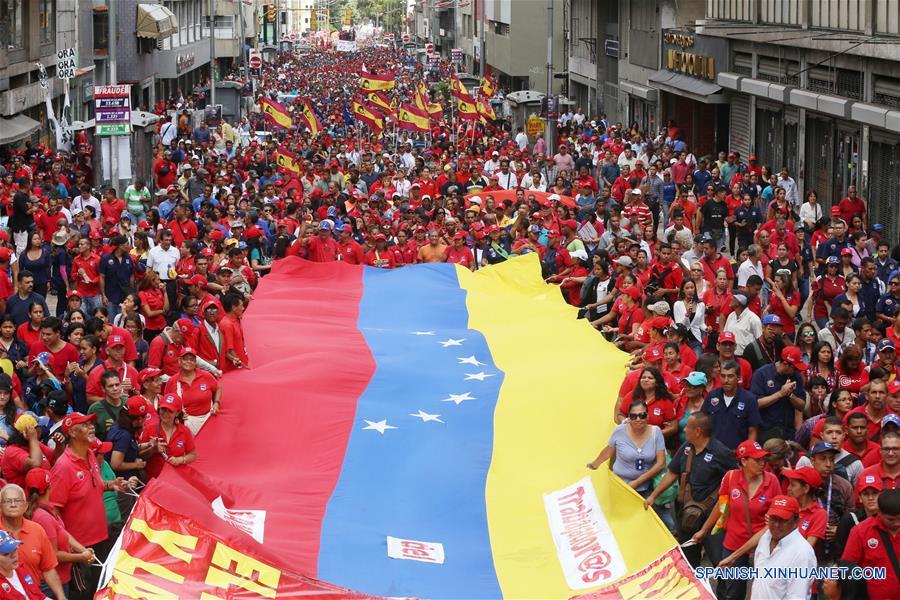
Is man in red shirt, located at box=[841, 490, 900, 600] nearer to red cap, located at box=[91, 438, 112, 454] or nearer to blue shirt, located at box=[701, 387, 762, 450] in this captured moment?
blue shirt, located at box=[701, 387, 762, 450]

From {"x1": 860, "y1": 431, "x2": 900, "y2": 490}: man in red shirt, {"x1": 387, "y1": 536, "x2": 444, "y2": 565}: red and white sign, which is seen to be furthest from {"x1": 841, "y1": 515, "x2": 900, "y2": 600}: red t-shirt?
{"x1": 387, "y1": 536, "x2": 444, "y2": 565}: red and white sign

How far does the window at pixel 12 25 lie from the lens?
37.7 metres

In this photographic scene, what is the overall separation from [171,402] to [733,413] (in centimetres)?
427

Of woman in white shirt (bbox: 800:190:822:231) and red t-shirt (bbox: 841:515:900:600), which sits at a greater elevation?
woman in white shirt (bbox: 800:190:822:231)

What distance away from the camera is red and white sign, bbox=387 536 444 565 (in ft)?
35.1

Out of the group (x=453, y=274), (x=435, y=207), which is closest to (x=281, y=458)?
(x=453, y=274)

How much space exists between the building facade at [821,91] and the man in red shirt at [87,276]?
13.5 m

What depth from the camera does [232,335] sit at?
14836 mm

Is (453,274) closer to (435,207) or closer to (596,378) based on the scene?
(435,207)

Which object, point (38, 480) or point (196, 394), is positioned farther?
point (196, 394)

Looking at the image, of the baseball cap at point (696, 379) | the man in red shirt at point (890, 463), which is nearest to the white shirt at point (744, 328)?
the baseball cap at point (696, 379)

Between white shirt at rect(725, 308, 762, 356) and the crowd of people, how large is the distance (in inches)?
0.8

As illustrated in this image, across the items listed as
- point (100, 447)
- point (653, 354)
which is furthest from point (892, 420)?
point (100, 447)

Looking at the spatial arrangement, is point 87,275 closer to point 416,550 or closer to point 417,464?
point 417,464
